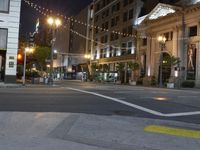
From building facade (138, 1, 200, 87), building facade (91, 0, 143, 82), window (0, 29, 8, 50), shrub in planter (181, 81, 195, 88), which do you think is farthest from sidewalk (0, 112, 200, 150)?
building facade (91, 0, 143, 82)

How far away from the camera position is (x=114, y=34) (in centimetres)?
9056

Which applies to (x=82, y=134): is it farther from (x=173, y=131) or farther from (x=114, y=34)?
(x=114, y=34)

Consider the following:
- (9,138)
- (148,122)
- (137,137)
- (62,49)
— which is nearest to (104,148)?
(137,137)

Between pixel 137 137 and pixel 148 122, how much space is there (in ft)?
8.42

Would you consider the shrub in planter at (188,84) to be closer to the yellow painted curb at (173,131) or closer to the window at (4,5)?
the window at (4,5)

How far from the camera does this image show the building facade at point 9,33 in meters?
38.5

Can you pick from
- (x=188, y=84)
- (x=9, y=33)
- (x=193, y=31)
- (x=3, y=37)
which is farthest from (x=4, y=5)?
(x=193, y=31)

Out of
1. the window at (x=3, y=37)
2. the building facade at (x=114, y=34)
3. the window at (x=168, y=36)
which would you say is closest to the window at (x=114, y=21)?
the building facade at (x=114, y=34)

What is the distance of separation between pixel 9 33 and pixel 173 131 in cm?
3050

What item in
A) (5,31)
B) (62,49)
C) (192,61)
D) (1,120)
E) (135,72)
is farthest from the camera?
(62,49)

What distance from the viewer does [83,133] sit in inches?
382

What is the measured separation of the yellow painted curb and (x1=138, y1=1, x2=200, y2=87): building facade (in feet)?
158

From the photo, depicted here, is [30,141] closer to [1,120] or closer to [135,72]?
[1,120]

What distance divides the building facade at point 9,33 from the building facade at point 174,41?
27731 millimetres
